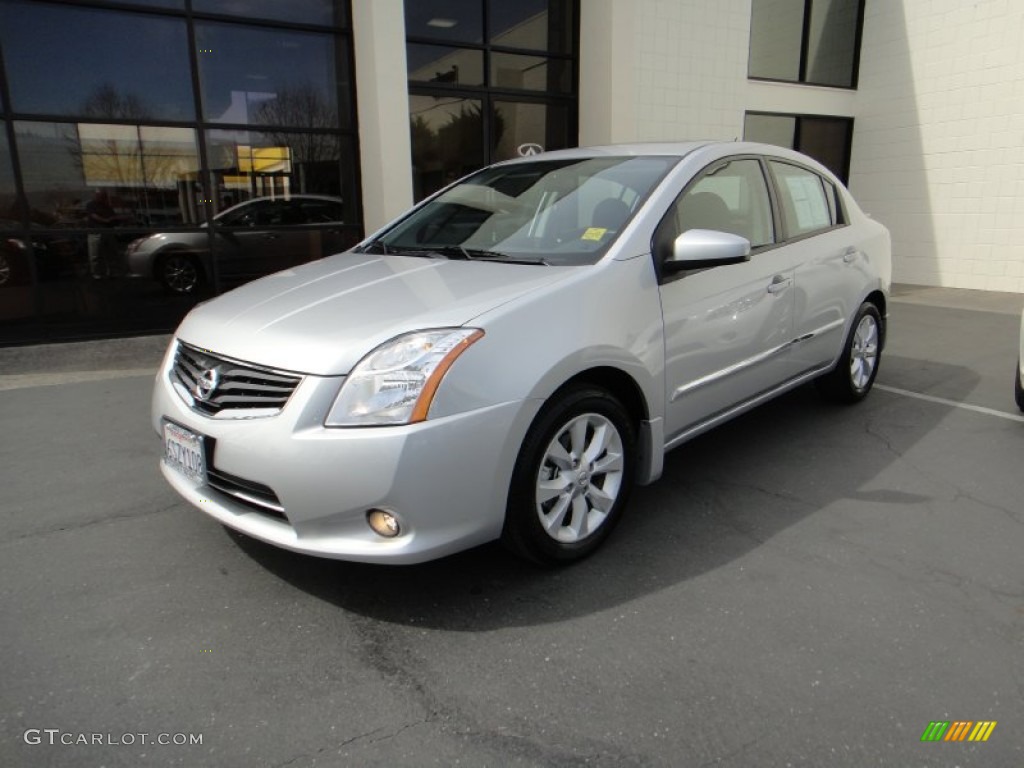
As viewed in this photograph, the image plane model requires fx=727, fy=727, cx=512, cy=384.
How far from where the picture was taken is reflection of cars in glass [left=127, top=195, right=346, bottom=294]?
25.0ft

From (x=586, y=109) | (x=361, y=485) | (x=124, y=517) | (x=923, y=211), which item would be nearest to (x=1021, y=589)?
(x=361, y=485)

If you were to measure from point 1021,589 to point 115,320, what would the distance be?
26.0 ft

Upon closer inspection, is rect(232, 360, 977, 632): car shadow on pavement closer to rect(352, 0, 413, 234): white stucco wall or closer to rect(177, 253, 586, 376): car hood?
rect(177, 253, 586, 376): car hood

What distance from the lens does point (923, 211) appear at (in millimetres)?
10961

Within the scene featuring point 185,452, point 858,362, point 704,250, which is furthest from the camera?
point 858,362

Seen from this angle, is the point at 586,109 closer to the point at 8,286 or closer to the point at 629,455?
the point at 8,286

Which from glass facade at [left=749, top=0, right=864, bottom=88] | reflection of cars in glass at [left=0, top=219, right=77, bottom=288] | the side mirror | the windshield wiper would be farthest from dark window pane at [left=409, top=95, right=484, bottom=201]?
the side mirror

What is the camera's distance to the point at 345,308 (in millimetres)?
2689

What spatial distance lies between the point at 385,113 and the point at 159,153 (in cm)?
235

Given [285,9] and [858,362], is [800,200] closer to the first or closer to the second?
[858,362]

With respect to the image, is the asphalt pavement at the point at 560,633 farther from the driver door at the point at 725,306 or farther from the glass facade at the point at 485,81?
the glass facade at the point at 485,81

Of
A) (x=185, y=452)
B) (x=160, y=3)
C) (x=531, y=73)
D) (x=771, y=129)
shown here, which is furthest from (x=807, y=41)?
(x=185, y=452)

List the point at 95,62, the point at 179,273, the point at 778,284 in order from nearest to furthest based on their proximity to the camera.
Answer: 1. the point at 778,284
2. the point at 95,62
3. the point at 179,273

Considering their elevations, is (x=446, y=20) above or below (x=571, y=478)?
above
